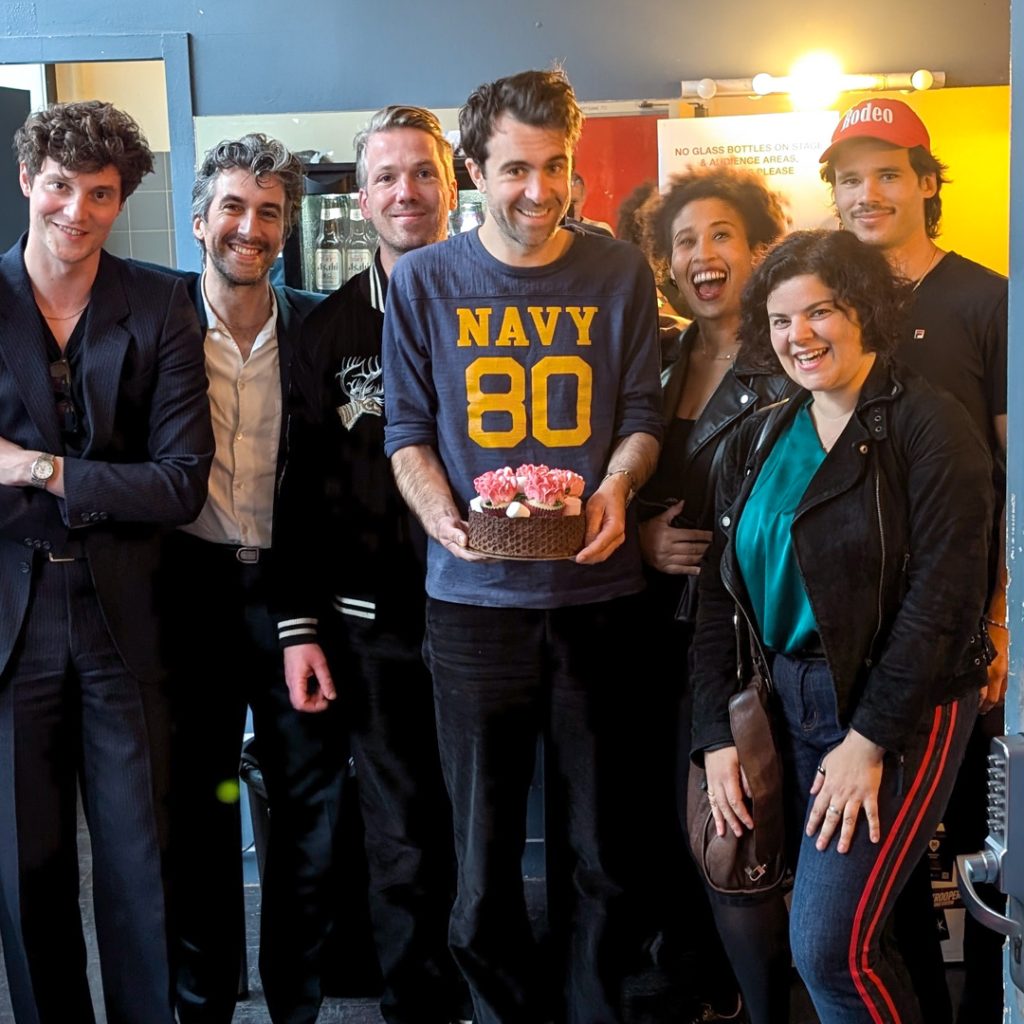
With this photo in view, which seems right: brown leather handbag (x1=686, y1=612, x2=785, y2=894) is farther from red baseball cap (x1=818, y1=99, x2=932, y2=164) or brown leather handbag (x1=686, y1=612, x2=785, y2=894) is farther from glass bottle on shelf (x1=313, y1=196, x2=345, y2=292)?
glass bottle on shelf (x1=313, y1=196, x2=345, y2=292)

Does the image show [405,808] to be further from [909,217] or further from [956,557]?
[909,217]

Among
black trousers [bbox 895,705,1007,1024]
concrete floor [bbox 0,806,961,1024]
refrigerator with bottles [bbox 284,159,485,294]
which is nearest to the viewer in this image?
black trousers [bbox 895,705,1007,1024]

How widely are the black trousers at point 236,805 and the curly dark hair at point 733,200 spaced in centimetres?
111

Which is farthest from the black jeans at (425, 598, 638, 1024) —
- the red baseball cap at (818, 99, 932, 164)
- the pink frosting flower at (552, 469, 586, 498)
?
the red baseball cap at (818, 99, 932, 164)

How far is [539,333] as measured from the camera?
7.47 feet

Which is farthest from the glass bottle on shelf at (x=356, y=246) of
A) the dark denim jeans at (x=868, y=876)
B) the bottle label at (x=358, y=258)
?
the dark denim jeans at (x=868, y=876)

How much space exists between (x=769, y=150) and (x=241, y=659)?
2234 mm

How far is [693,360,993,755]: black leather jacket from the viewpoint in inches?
75.1

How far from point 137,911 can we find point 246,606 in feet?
2.05

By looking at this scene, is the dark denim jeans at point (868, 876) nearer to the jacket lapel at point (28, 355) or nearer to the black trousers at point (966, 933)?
the black trousers at point (966, 933)

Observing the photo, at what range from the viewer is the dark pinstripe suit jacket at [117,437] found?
2279mm

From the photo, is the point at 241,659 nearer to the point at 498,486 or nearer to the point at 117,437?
the point at 117,437

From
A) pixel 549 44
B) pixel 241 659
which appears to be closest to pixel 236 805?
pixel 241 659

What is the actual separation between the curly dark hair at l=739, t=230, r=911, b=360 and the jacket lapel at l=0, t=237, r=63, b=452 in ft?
4.25
